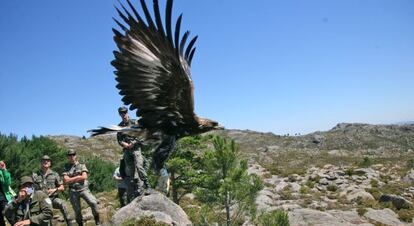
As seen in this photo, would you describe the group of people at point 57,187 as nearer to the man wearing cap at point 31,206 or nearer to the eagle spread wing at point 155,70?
the man wearing cap at point 31,206

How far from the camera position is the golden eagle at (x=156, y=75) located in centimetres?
513

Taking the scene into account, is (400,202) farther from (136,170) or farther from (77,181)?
(77,181)

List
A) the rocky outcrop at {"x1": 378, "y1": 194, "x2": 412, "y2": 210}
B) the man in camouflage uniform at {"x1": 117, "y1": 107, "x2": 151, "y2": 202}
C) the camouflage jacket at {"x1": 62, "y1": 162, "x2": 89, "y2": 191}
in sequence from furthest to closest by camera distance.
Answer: the rocky outcrop at {"x1": 378, "y1": 194, "x2": 412, "y2": 210}, the man in camouflage uniform at {"x1": 117, "y1": 107, "x2": 151, "y2": 202}, the camouflage jacket at {"x1": 62, "y1": 162, "x2": 89, "y2": 191}

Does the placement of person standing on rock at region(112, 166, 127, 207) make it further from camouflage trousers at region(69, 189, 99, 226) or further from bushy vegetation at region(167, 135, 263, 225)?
bushy vegetation at region(167, 135, 263, 225)

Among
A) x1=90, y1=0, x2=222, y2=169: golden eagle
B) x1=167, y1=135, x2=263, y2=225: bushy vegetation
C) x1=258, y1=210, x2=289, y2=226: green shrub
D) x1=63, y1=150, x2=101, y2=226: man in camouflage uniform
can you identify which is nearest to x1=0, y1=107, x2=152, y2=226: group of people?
x1=63, y1=150, x2=101, y2=226: man in camouflage uniform

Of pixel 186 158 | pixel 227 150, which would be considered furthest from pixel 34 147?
pixel 227 150

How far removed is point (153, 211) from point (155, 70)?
17.5 ft

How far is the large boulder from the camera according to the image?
9.39 meters

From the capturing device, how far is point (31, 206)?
7039mm

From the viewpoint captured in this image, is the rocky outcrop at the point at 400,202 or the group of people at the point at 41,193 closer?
the group of people at the point at 41,193

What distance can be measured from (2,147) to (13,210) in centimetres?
1920

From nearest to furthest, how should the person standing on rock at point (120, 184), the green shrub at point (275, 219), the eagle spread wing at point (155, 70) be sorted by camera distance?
the eagle spread wing at point (155, 70) < the person standing on rock at point (120, 184) < the green shrub at point (275, 219)

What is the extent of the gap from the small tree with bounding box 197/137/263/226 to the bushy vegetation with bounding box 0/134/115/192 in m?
11.4

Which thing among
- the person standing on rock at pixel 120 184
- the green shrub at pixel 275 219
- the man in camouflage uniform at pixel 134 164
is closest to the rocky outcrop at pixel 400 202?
the green shrub at pixel 275 219
